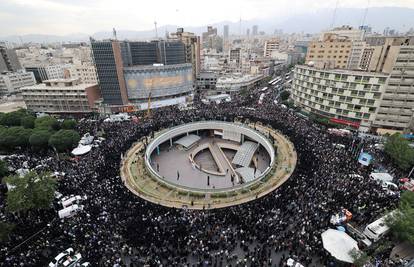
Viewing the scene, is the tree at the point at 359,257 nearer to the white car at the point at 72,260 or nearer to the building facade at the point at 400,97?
the white car at the point at 72,260

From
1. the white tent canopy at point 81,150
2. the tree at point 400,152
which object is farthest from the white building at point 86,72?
the tree at point 400,152

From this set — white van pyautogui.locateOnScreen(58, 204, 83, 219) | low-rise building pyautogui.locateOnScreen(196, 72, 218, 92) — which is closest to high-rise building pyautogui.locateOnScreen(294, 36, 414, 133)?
low-rise building pyautogui.locateOnScreen(196, 72, 218, 92)

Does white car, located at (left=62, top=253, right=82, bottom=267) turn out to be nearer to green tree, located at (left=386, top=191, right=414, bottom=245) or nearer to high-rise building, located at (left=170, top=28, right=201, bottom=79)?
green tree, located at (left=386, top=191, right=414, bottom=245)

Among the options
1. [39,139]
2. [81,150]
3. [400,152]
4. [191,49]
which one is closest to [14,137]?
[39,139]

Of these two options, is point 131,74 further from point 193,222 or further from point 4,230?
point 193,222

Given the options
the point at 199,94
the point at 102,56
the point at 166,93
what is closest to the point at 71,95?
the point at 102,56

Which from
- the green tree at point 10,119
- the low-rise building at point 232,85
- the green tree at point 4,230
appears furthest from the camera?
the low-rise building at point 232,85

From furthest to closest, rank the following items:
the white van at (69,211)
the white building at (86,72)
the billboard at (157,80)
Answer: the white building at (86,72), the billboard at (157,80), the white van at (69,211)
